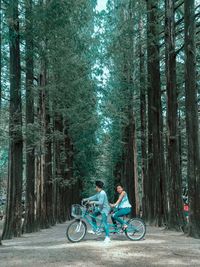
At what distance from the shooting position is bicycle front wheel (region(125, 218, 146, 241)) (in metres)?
12.3

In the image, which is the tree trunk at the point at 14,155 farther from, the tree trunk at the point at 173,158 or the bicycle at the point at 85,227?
the tree trunk at the point at 173,158

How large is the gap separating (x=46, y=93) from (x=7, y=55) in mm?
7486

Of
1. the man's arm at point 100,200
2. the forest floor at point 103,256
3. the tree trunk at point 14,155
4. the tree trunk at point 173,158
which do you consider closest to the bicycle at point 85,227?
the man's arm at point 100,200

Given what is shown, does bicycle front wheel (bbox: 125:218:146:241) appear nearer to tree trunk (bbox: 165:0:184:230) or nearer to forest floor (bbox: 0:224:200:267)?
forest floor (bbox: 0:224:200:267)

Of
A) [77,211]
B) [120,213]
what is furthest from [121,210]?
[77,211]

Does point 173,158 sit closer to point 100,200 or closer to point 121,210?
point 121,210

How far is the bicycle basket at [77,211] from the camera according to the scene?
11625 mm

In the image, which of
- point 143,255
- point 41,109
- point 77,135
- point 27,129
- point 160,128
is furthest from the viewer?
point 77,135

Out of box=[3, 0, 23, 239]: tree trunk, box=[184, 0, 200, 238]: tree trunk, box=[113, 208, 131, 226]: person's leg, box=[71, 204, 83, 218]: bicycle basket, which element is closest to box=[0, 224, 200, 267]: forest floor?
box=[71, 204, 83, 218]: bicycle basket

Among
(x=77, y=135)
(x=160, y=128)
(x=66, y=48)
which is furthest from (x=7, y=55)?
(x=77, y=135)

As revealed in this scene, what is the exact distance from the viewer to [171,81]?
1748 centimetres

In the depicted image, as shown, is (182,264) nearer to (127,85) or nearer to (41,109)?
(41,109)

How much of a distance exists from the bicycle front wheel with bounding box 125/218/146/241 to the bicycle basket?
58.6 inches

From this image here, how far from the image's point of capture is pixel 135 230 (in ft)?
40.7
